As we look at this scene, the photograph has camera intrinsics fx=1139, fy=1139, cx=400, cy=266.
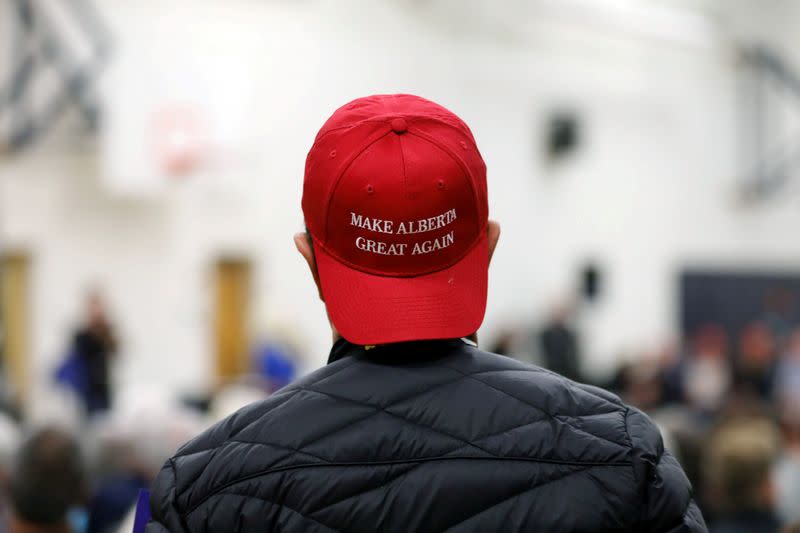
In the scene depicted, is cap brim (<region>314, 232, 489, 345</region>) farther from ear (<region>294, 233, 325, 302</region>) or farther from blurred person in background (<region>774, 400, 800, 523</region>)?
blurred person in background (<region>774, 400, 800, 523</region>)

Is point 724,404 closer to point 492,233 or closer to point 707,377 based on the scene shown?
point 707,377

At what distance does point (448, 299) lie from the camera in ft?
4.56

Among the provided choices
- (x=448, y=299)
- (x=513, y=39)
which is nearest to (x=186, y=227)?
(x=513, y=39)

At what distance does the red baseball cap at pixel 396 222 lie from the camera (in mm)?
1370

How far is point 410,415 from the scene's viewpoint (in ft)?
4.26

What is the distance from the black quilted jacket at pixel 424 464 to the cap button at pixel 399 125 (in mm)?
292

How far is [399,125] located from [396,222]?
0.12 meters

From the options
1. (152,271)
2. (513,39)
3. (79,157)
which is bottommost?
(152,271)

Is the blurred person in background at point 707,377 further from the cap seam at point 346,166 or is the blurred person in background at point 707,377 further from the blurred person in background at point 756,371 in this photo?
the cap seam at point 346,166

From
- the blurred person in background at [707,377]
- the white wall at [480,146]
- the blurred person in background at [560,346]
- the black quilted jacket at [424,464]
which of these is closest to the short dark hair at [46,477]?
the black quilted jacket at [424,464]

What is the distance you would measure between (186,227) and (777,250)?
9.88 metres

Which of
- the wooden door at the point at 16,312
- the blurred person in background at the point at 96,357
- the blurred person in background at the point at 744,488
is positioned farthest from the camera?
the wooden door at the point at 16,312

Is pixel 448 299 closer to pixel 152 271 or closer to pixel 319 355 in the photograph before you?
pixel 152 271

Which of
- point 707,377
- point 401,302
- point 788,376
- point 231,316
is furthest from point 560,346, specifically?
point 401,302
